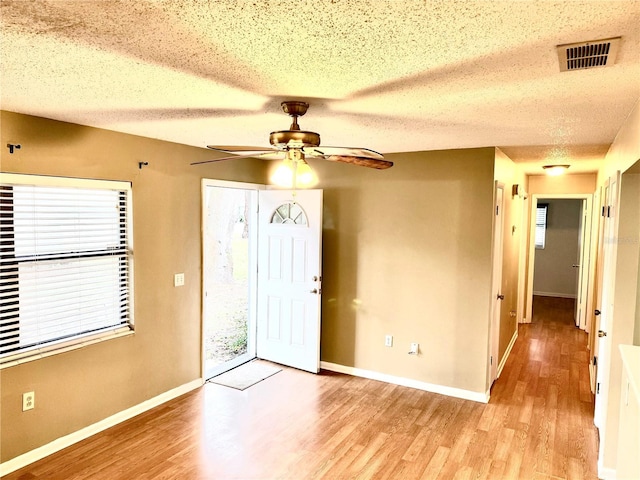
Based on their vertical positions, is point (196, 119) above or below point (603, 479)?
above

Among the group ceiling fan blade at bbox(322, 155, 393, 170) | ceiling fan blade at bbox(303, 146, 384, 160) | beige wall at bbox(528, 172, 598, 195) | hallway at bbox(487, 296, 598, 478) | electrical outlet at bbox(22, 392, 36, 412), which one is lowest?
hallway at bbox(487, 296, 598, 478)

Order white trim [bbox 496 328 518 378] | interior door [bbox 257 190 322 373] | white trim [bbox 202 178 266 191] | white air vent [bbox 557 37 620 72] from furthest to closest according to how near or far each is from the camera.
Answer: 1. white trim [bbox 496 328 518 378]
2. interior door [bbox 257 190 322 373]
3. white trim [bbox 202 178 266 191]
4. white air vent [bbox 557 37 620 72]

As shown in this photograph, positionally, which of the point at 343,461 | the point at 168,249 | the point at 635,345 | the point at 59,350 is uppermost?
the point at 168,249

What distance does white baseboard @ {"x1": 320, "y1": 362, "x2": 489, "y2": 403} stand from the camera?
13.5 ft

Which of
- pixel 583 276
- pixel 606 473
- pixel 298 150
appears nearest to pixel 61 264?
pixel 298 150

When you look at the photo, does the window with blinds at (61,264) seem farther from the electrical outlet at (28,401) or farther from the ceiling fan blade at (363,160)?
the ceiling fan blade at (363,160)

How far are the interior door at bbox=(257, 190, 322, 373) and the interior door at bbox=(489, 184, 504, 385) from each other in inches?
68.9

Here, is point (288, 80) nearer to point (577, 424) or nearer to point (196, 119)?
point (196, 119)

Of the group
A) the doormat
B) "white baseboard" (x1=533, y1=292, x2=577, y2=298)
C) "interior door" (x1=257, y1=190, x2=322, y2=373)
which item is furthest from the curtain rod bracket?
"white baseboard" (x1=533, y1=292, x2=577, y2=298)

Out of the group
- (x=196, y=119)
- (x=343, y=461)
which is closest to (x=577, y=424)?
(x=343, y=461)

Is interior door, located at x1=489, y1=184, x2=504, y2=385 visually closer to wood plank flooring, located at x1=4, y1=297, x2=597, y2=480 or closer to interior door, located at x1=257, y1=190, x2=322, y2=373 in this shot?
wood plank flooring, located at x1=4, y1=297, x2=597, y2=480

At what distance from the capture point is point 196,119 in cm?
296

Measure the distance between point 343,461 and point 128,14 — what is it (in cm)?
294

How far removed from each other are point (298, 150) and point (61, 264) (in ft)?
6.61
